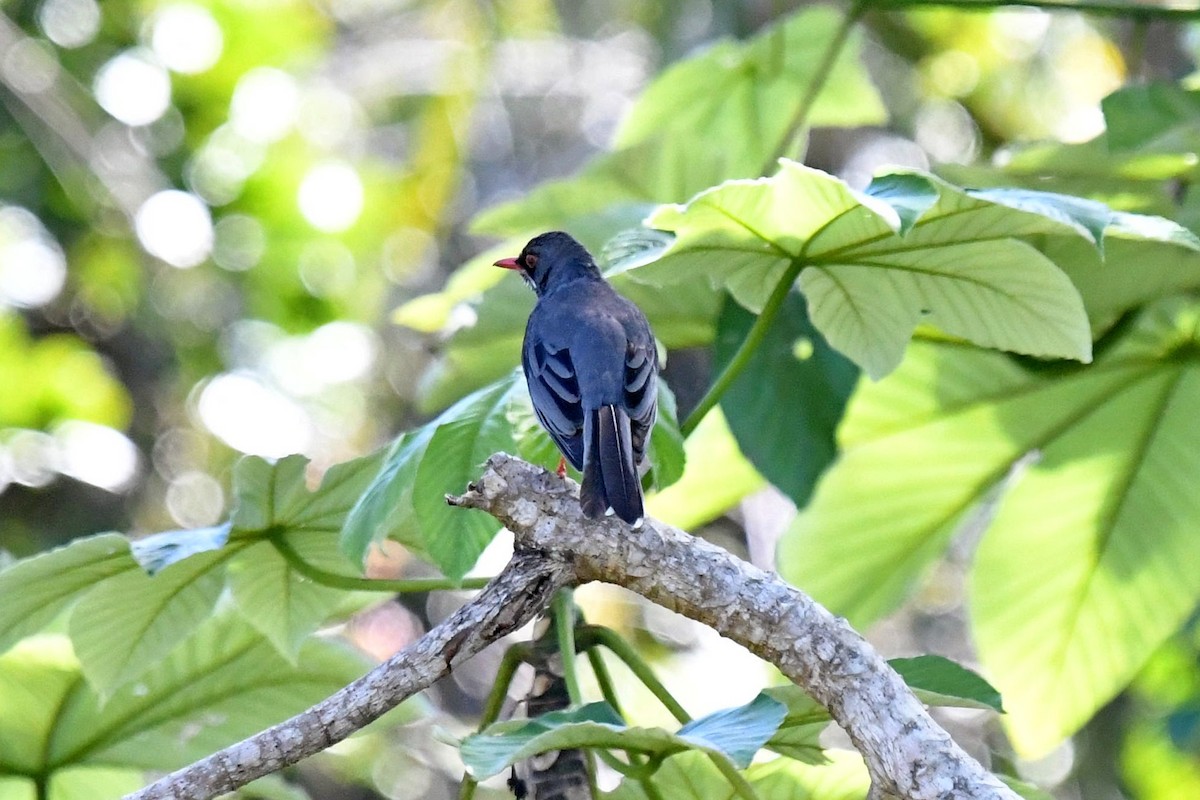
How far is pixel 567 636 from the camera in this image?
211cm

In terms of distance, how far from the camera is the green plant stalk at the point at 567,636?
80.2 inches

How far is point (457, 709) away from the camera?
25.2 feet

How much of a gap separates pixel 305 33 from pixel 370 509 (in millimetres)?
5086

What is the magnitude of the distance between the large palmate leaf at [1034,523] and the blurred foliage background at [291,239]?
74.2 inches

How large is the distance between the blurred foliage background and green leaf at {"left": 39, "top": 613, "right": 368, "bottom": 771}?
2.33 meters

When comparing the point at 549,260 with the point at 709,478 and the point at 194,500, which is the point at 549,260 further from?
the point at 194,500

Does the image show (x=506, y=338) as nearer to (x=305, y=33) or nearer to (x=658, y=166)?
(x=658, y=166)

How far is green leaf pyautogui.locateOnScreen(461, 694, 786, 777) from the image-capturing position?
1.71 m

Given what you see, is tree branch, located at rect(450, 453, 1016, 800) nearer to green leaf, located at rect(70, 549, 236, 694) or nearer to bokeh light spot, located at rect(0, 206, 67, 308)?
green leaf, located at rect(70, 549, 236, 694)

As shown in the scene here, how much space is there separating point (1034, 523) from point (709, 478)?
2.54 ft

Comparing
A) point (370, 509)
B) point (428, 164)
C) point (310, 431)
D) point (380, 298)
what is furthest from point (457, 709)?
point (370, 509)

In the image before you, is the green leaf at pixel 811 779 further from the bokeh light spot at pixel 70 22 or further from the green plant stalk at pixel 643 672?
the bokeh light spot at pixel 70 22

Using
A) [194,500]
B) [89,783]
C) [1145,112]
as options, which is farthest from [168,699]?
[194,500]

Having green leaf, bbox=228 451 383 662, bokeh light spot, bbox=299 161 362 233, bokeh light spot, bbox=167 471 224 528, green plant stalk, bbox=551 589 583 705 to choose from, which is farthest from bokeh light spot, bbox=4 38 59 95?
green plant stalk, bbox=551 589 583 705
